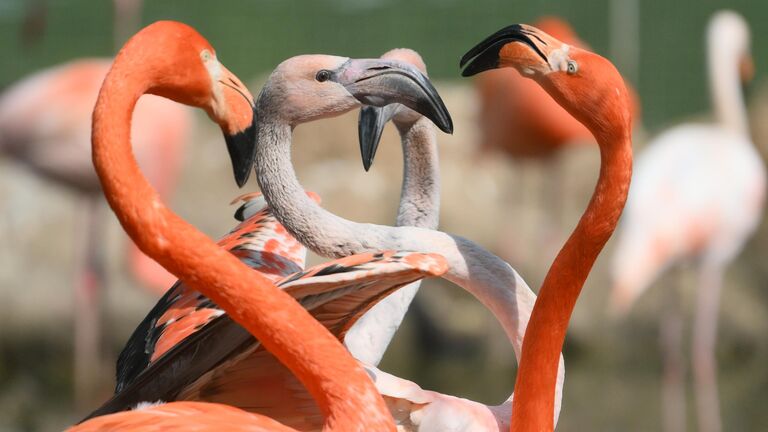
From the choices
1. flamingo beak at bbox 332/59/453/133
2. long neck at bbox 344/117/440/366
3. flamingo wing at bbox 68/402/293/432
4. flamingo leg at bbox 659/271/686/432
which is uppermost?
flamingo beak at bbox 332/59/453/133

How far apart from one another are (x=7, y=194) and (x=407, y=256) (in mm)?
5679

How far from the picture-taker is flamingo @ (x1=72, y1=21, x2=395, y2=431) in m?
2.20

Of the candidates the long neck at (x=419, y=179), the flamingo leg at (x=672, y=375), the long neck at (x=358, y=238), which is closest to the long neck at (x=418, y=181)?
the long neck at (x=419, y=179)

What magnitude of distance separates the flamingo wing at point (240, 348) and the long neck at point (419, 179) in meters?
0.63

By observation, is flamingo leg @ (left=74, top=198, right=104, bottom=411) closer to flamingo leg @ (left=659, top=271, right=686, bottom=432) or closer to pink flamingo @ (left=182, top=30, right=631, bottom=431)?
flamingo leg @ (left=659, top=271, right=686, bottom=432)

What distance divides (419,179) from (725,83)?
13.7ft

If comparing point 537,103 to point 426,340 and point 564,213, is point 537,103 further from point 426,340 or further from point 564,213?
point 426,340

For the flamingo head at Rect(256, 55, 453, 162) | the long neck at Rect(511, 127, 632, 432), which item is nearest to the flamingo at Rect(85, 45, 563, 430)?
the flamingo head at Rect(256, 55, 453, 162)

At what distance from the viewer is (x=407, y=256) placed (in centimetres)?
224

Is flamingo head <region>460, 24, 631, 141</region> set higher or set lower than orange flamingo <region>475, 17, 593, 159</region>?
lower

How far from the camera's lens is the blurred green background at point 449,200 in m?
6.61

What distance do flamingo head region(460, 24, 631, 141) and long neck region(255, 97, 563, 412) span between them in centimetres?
43

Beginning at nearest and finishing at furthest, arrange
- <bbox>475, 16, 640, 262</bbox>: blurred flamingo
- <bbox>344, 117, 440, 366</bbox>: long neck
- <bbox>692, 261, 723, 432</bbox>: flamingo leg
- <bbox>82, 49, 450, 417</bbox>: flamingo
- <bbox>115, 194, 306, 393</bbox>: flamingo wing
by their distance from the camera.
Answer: <bbox>82, 49, 450, 417</bbox>: flamingo → <bbox>115, 194, 306, 393</bbox>: flamingo wing → <bbox>344, 117, 440, 366</bbox>: long neck → <bbox>692, 261, 723, 432</bbox>: flamingo leg → <bbox>475, 16, 640, 262</bbox>: blurred flamingo

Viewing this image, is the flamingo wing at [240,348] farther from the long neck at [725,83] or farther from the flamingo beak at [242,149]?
the long neck at [725,83]
